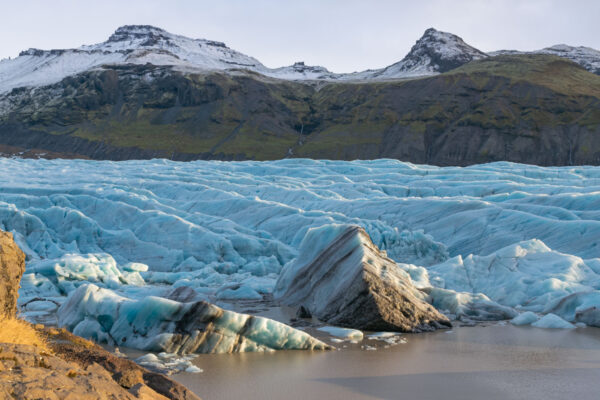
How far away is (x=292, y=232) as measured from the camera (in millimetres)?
21469

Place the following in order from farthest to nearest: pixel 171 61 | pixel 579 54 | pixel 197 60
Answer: pixel 197 60
pixel 579 54
pixel 171 61

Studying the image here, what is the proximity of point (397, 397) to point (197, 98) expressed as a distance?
107530 mm

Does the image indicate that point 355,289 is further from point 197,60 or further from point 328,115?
point 197,60

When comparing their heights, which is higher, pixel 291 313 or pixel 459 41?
pixel 459 41

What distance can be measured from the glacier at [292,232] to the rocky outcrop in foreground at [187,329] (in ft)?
1.14

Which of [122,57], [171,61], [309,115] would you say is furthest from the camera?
[122,57]

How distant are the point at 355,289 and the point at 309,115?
320 feet

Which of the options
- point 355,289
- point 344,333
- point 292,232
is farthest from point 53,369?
point 292,232

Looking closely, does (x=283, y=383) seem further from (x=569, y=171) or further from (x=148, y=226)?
(x=569, y=171)

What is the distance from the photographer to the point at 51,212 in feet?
72.4

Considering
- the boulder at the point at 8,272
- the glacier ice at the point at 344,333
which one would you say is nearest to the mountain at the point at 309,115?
the glacier ice at the point at 344,333

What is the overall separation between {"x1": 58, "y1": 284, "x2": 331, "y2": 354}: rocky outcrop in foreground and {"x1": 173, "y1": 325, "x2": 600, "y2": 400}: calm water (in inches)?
10.4

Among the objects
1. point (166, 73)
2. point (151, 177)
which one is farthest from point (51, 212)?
point (166, 73)

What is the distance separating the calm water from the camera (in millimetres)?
6828
